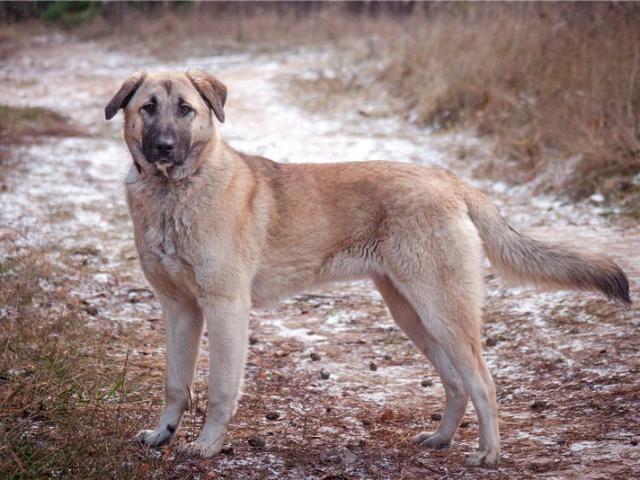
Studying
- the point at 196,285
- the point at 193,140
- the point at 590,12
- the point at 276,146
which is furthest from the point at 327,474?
the point at 590,12

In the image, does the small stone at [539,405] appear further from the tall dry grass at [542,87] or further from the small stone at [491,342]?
the tall dry grass at [542,87]

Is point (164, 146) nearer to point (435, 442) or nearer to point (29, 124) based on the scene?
point (435, 442)

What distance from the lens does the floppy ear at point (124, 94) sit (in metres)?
4.04

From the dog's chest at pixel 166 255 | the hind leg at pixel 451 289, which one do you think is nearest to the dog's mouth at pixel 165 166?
the dog's chest at pixel 166 255

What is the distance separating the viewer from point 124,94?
4.05 metres

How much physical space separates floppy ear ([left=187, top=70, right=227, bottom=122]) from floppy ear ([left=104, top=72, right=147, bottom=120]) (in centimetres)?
27

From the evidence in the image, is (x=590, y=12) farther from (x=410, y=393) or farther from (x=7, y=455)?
(x=7, y=455)

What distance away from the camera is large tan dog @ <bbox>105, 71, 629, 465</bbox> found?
385cm

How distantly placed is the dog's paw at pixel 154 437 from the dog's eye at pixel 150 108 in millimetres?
1613

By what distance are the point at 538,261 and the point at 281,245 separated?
1.33 m

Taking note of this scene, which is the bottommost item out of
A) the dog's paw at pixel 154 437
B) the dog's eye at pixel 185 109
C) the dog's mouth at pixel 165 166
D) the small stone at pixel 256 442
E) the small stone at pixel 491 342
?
the small stone at pixel 491 342

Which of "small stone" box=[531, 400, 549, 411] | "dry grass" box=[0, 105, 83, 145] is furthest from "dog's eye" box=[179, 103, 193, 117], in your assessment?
"dry grass" box=[0, 105, 83, 145]

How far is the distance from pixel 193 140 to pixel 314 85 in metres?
9.92

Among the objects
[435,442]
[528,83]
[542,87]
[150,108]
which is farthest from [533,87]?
[150,108]
